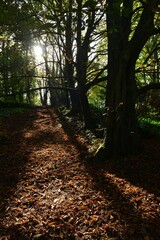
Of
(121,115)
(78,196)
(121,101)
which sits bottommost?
(78,196)

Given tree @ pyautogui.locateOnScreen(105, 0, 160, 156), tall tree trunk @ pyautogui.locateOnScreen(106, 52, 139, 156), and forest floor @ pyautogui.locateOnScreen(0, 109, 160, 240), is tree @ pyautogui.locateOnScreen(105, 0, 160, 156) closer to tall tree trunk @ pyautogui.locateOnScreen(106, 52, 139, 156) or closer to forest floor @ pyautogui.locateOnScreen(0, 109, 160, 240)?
tall tree trunk @ pyautogui.locateOnScreen(106, 52, 139, 156)

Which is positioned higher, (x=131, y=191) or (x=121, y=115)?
(x=121, y=115)

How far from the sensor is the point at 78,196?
14.6 ft

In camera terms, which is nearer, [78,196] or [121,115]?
[78,196]

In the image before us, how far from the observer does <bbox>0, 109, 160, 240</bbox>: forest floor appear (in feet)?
11.2

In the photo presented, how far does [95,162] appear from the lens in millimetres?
6309

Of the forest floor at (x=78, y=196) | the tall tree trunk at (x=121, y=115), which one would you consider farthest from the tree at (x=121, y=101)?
the forest floor at (x=78, y=196)

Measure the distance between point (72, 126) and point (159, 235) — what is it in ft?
30.1

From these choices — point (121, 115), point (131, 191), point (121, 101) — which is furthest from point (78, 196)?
point (121, 101)

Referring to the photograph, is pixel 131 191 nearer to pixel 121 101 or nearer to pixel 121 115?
pixel 121 115

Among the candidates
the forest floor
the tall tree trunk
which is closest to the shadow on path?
the forest floor

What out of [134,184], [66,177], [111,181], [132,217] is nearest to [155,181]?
[134,184]

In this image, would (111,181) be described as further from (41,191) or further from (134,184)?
(41,191)

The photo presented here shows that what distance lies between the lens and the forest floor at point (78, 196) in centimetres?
342
